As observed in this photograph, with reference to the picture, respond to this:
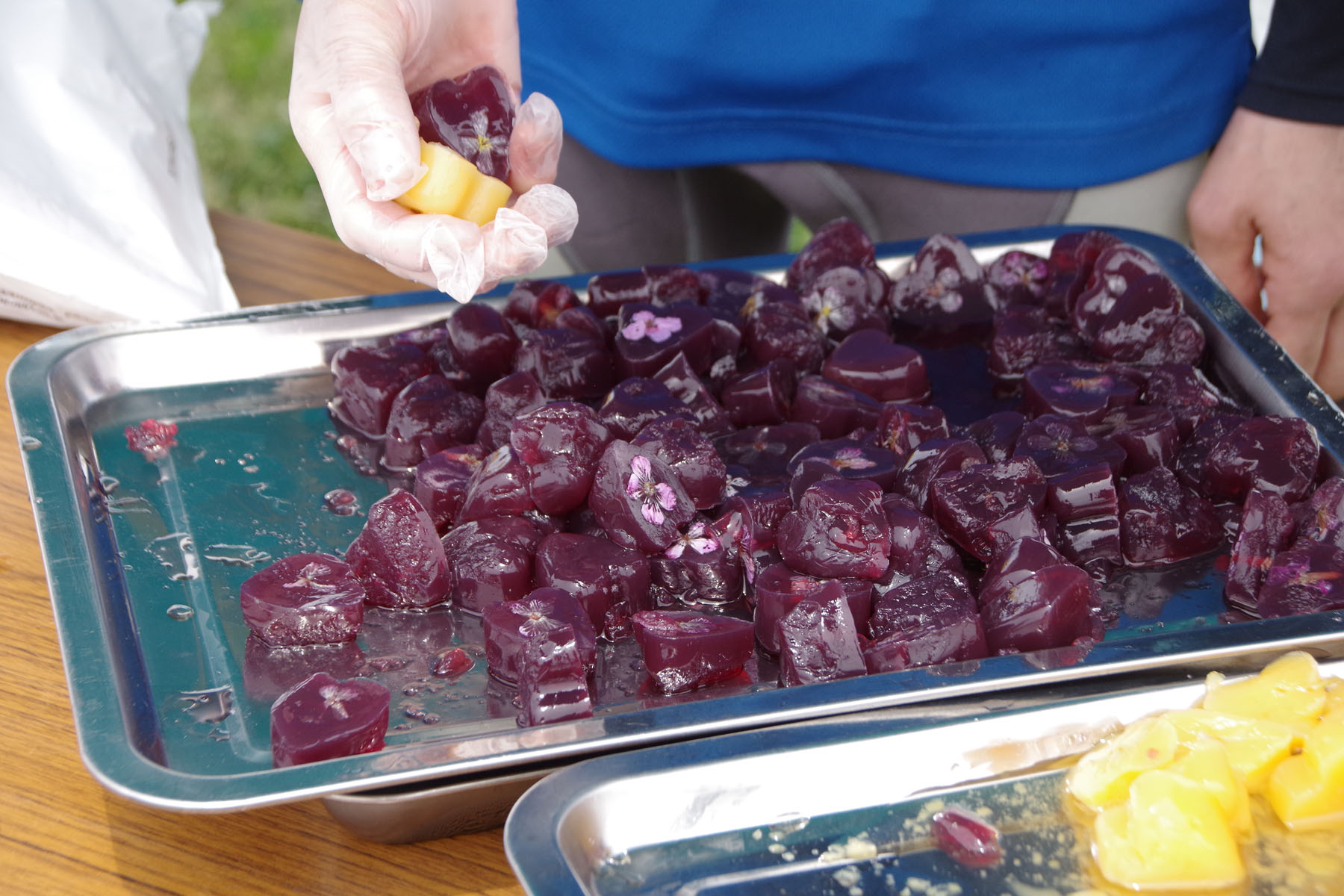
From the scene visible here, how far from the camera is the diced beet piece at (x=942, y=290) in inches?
63.9

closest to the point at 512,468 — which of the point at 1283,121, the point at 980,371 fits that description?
the point at 980,371

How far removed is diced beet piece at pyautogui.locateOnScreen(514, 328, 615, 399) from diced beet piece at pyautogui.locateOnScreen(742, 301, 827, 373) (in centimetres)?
19

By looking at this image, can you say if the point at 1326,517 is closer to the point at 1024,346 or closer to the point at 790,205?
the point at 1024,346

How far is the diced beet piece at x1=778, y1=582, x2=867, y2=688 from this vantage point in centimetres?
103

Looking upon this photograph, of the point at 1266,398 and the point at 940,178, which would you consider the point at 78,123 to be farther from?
the point at 1266,398

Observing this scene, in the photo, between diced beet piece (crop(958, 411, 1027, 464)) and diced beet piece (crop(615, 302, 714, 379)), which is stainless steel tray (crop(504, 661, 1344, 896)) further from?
diced beet piece (crop(615, 302, 714, 379))

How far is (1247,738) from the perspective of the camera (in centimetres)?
94

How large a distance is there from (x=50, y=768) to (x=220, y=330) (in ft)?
2.21

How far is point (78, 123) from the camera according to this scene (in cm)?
172

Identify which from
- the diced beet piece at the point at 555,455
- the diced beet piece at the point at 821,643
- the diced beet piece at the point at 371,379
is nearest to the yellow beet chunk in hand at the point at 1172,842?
the diced beet piece at the point at 821,643

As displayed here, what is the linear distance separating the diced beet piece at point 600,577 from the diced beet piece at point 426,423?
268mm

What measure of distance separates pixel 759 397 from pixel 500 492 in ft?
1.14

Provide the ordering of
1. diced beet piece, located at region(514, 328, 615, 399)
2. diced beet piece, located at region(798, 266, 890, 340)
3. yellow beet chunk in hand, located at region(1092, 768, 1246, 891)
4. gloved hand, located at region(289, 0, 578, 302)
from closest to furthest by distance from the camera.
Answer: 1. yellow beet chunk in hand, located at region(1092, 768, 1246, 891)
2. gloved hand, located at region(289, 0, 578, 302)
3. diced beet piece, located at region(514, 328, 615, 399)
4. diced beet piece, located at region(798, 266, 890, 340)

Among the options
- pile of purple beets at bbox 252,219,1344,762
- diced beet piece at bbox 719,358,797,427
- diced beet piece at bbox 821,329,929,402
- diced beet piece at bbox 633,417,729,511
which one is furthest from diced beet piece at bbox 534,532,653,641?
diced beet piece at bbox 821,329,929,402
